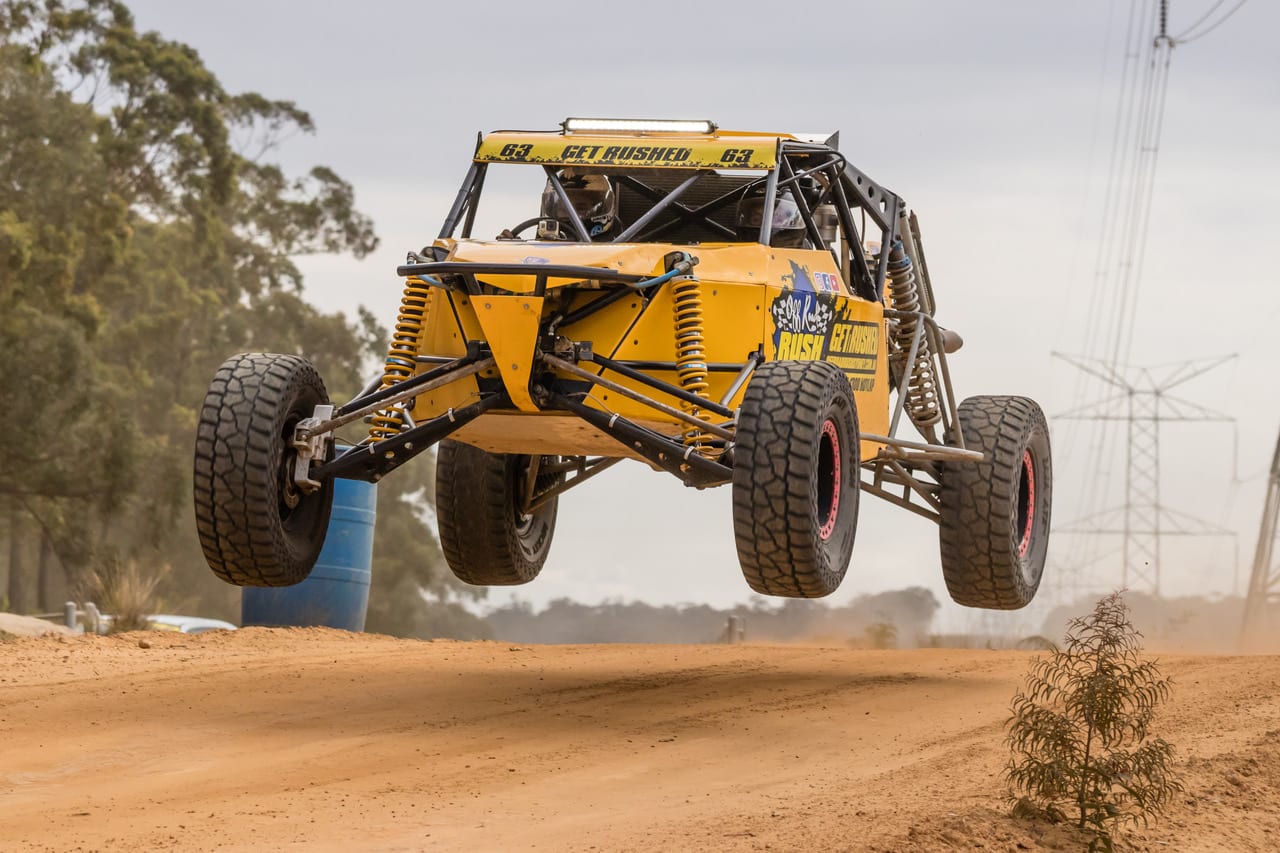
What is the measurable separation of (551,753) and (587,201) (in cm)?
420

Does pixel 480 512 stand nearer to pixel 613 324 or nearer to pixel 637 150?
pixel 637 150

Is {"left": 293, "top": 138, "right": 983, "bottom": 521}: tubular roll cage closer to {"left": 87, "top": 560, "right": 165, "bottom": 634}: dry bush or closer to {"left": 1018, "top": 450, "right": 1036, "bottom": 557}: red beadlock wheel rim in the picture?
{"left": 1018, "top": 450, "right": 1036, "bottom": 557}: red beadlock wheel rim

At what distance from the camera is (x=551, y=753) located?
903cm

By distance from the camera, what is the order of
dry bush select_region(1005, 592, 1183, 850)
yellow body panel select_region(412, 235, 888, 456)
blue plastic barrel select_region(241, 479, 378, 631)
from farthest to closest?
blue plastic barrel select_region(241, 479, 378, 631) → yellow body panel select_region(412, 235, 888, 456) → dry bush select_region(1005, 592, 1183, 850)

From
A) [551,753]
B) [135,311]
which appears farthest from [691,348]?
[135,311]

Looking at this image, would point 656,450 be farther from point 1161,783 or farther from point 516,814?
point 1161,783

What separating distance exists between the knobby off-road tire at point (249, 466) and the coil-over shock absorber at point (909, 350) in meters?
4.58

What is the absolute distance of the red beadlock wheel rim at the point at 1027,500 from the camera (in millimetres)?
12891

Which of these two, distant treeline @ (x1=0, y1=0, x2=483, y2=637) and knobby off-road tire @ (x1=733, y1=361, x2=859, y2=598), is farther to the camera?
distant treeline @ (x1=0, y1=0, x2=483, y2=637)

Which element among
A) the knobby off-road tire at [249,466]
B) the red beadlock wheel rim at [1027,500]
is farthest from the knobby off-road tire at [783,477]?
the red beadlock wheel rim at [1027,500]

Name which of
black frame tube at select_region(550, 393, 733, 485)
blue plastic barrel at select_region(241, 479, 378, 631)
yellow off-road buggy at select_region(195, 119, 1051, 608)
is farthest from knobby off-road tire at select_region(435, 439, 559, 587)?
blue plastic barrel at select_region(241, 479, 378, 631)

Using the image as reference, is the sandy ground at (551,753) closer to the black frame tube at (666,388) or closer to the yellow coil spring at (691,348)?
Answer: the yellow coil spring at (691,348)

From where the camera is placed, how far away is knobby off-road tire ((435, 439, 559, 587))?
1266 centimetres

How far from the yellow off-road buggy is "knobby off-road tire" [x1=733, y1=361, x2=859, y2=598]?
0.04ft
